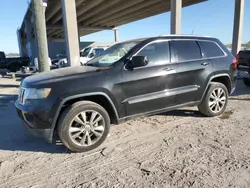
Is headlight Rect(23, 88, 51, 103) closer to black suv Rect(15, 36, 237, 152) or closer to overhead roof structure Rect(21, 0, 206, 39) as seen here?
black suv Rect(15, 36, 237, 152)

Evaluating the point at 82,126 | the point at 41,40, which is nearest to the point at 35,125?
the point at 82,126

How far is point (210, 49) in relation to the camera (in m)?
4.82

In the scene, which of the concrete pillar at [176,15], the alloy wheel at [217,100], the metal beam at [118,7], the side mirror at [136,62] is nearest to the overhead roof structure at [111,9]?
the metal beam at [118,7]

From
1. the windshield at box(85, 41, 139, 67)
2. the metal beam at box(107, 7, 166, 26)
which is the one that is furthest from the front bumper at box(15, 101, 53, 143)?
the metal beam at box(107, 7, 166, 26)

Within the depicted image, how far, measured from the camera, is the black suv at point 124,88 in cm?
326

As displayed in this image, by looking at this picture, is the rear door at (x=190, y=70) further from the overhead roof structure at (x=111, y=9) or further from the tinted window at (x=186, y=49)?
the overhead roof structure at (x=111, y=9)

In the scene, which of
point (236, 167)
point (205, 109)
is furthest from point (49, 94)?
point (205, 109)

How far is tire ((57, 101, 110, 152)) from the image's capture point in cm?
330

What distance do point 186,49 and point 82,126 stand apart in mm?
2672

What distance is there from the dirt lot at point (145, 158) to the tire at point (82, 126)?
0.16 meters

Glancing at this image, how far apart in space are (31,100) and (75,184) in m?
1.43

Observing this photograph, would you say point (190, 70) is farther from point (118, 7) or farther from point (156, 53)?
point (118, 7)

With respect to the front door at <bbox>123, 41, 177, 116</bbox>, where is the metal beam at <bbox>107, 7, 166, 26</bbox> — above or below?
above

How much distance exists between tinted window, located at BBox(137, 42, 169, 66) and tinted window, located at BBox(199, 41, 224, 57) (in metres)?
1.03
